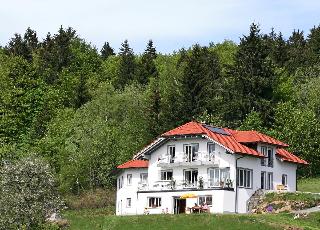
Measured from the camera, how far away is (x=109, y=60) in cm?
15750

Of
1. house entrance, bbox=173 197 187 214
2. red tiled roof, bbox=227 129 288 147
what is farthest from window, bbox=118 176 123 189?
red tiled roof, bbox=227 129 288 147

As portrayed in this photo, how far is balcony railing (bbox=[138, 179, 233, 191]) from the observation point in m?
73.3

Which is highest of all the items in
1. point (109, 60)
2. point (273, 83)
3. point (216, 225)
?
point (109, 60)

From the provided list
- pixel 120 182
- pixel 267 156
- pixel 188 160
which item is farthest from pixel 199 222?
pixel 120 182

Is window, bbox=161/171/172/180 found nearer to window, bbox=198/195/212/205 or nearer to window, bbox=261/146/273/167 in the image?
window, bbox=198/195/212/205

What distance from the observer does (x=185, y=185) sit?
75.8 meters

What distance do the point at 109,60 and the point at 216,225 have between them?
100m

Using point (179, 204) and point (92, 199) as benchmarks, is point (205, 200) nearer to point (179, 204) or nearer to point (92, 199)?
point (179, 204)

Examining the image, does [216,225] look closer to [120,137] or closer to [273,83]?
[120,137]

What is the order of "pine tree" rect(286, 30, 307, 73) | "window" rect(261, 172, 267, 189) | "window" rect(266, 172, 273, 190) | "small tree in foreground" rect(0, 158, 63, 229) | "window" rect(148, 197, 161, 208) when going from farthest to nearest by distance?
"pine tree" rect(286, 30, 307, 73), "window" rect(266, 172, 273, 190), "window" rect(261, 172, 267, 189), "window" rect(148, 197, 161, 208), "small tree in foreground" rect(0, 158, 63, 229)

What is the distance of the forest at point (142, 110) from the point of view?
300 feet

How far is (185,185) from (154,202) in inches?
143

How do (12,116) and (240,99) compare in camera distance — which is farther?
(12,116)

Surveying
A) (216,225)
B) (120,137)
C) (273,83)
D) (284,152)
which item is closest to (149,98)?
(120,137)
